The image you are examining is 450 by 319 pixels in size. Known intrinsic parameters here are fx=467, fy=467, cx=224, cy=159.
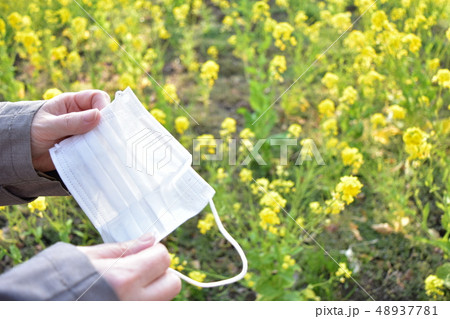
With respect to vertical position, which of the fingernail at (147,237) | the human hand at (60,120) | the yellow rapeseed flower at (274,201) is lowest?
the yellow rapeseed flower at (274,201)

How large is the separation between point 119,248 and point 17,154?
44cm

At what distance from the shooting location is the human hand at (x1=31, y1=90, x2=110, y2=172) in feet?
4.15

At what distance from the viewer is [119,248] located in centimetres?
105

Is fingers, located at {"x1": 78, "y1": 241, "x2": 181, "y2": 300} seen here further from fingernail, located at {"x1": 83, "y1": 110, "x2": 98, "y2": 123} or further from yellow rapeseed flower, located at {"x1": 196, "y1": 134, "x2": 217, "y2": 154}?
yellow rapeseed flower, located at {"x1": 196, "y1": 134, "x2": 217, "y2": 154}

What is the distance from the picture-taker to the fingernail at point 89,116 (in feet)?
4.12

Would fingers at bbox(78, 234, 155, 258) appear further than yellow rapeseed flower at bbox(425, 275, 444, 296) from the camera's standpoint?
No

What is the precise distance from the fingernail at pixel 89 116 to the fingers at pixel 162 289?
0.49 m

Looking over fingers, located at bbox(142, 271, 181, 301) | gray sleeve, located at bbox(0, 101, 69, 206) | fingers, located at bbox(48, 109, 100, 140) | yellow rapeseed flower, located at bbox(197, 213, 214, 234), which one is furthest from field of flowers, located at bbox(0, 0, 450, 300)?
fingers, located at bbox(142, 271, 181, 301)

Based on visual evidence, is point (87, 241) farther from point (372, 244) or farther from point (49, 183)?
point (372, 244)

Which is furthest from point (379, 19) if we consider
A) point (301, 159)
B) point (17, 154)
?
point (17, 154)

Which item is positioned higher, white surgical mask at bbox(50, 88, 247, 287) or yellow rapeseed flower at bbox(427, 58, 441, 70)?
yellow rapeseed flower at bbox(427, 58, 441, 70)

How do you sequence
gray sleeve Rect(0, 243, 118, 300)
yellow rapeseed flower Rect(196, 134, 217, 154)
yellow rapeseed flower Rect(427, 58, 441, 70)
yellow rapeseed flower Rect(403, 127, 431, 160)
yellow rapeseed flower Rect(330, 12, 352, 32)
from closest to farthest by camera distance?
gray sleeve Rect(0, 243, 118, 300), yellow rapeseed flower Rect(403, 127, 431, 160), yellow rapeseed flower Rect(196, 134, 217, 154), yellow rapeseed flower Rect(427, 58, 441, 70), yellow rapeseed flower Rect(330, 12, 352, 32)

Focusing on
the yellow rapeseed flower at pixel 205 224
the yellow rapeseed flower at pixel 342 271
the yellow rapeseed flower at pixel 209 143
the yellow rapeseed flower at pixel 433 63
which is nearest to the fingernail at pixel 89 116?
the yellow rapeseed flower at pixel 205 224

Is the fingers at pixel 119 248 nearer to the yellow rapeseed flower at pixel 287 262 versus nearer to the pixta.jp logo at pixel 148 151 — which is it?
the pixta.jp logo at pixel 148 151
